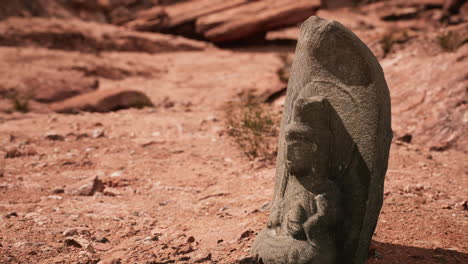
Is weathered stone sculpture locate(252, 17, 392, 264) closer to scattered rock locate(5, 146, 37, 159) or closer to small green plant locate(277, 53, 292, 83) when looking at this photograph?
scattered rock locate(5, 146, 37, 159)

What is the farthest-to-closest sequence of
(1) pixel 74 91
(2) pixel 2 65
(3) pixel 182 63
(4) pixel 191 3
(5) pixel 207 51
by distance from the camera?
1. (4) pixel 191 3
2. (5) pixel 207 51
3. (3) pixel 182 63
4. (2) pixel 2 65
5. (1) pixel 74 91

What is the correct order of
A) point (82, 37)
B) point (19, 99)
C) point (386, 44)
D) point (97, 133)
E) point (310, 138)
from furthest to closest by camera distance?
1. point (82, 37)
2. point (19, 99)
3. point (386, 44)
4. point (97, 133)
5. point (310, 138)

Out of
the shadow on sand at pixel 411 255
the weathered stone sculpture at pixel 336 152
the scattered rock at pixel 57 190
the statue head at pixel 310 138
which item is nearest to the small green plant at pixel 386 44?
the shadow on sand at pixel 411 255

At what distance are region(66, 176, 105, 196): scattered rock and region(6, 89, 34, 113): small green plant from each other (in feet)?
12.9

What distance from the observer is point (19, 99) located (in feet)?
28.1

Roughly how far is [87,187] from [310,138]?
2.85m

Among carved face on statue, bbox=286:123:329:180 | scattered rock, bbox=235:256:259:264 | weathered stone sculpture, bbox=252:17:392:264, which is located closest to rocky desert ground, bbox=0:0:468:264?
scattered rock, bbox=235:256:259:264

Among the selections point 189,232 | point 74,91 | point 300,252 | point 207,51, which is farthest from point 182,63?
point 300,252

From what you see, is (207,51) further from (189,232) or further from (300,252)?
(300,252)

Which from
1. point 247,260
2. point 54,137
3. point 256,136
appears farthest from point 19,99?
point 247,260

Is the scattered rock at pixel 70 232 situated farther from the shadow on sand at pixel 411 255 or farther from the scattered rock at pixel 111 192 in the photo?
the shadow on sand at pixel 411 255

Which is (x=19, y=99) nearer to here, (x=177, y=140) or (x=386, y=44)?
(x=177, y=140)

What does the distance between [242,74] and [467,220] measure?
7063mm

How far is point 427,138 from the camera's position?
5980 millimetres
